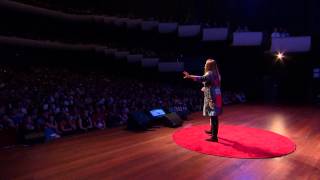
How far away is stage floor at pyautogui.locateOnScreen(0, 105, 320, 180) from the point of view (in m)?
3.30

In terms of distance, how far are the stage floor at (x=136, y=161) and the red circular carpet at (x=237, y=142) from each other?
0.14 metres

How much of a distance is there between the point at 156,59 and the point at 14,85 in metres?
6.01

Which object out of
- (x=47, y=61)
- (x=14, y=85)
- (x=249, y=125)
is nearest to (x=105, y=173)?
(x=249, y=125)

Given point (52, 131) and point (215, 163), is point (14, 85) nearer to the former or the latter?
point (52, 131)

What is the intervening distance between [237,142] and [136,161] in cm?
177

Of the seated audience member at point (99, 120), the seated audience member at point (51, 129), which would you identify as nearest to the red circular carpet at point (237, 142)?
the seated audience member at point (99, 120)

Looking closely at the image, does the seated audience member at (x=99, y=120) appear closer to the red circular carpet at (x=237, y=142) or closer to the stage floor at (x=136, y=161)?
the stage floor at (x=136, y=161)

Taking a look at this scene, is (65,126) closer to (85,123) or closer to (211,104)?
(85,123)

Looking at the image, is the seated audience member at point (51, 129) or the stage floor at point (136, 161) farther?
the seated audience member at point (51, 129)

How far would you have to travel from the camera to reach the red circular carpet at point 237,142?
4.11 metres

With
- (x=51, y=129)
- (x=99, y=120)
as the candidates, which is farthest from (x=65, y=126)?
(x=99, y=120)

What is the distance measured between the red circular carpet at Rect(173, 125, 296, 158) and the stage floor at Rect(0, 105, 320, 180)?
0.47 ft

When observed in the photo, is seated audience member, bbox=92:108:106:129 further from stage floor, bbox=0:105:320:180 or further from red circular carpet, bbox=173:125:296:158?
red circular carpet, bbox=173:125:296:158

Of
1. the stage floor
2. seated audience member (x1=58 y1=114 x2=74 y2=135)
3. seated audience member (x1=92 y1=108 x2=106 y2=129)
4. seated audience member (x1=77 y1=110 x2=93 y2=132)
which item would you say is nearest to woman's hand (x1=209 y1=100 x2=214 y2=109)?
the stage floor
